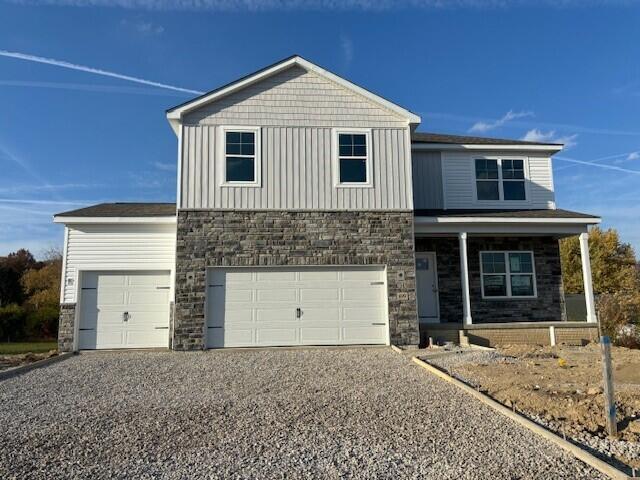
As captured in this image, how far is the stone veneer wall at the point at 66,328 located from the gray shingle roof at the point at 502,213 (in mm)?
9293

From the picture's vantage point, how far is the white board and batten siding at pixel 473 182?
1435cm

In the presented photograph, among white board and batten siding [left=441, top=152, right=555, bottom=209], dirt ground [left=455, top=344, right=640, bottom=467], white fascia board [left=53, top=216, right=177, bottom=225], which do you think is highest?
white board and batten siding [left=441, top=152, right=555, bottom=209]

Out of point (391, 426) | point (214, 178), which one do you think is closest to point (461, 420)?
point (391, 426)

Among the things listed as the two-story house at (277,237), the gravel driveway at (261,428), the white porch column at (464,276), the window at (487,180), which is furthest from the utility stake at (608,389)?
the window at (487,180)

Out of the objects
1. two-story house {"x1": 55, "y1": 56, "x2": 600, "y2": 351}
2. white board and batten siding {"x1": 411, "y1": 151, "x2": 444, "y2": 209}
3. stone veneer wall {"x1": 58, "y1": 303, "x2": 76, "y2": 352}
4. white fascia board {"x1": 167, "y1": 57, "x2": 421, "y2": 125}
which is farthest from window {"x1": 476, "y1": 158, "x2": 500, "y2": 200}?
stone veneer wall {"x1": 58, "y1": 303, "x2": 76, "y2": 352}

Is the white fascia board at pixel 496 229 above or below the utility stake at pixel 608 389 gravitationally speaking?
above

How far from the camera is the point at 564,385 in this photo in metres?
6.88

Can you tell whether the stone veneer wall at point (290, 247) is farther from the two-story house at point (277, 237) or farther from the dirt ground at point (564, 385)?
the dirt ground at point (564, 385)

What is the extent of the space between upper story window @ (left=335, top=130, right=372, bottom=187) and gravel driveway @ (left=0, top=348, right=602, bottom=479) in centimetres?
529

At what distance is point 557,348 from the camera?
1162 cm

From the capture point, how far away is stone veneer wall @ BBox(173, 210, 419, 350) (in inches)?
446

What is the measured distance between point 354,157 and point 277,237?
289 cm

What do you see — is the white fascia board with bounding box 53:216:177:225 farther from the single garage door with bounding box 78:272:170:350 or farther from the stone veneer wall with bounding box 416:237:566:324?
the stone veneer wall with bounding box 416:237:566:324

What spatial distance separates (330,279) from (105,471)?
8.14m
